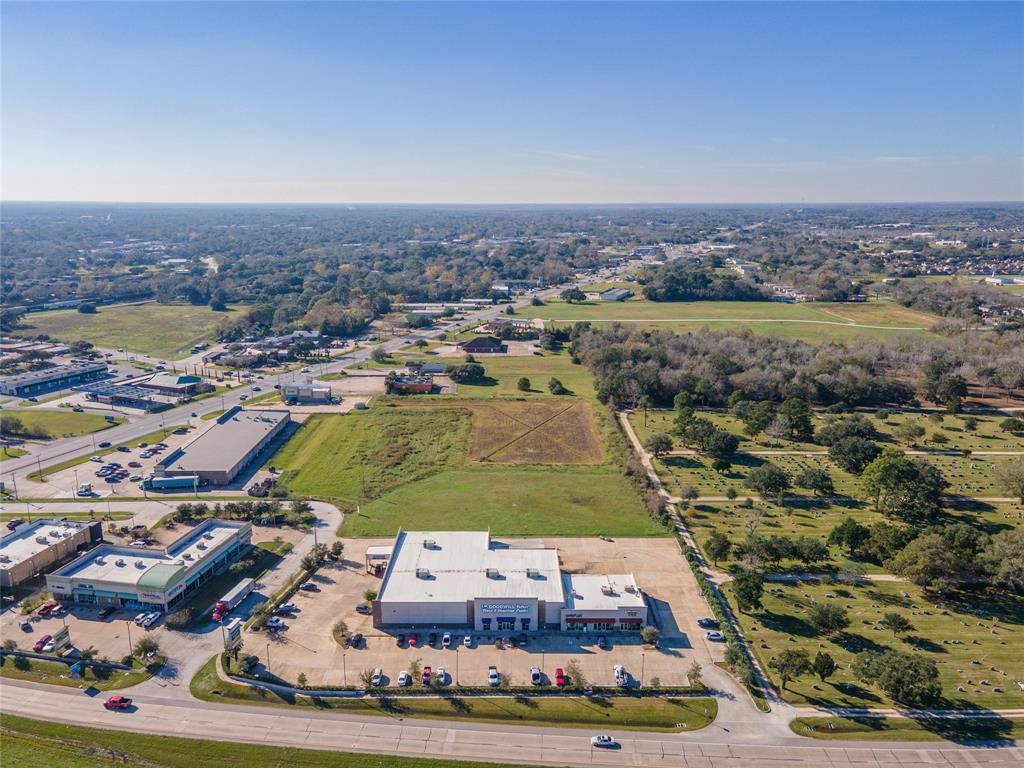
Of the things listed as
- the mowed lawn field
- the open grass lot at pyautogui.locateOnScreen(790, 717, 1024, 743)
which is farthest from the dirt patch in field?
the open grass lot at pyautogui.locateOnScreen(790, 717, 1024, 743)

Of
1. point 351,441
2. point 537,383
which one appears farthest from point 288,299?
point 351,441

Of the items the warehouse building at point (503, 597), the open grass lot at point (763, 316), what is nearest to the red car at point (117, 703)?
the warehouse building at point (503, 597)

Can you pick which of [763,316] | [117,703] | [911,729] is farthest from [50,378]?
[763,316]

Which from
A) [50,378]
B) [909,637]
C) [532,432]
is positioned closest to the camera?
[909,637]

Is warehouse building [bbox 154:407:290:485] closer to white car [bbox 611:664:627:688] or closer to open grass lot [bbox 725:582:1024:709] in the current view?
white car [bbox 611:664:627:688]

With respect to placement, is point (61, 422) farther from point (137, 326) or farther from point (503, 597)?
point (503, 597)

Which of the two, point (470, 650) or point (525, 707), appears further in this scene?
point (470, 650)

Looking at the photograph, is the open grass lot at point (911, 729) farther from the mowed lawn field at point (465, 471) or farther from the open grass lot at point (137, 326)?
the open grass lot at point (137, 326)
